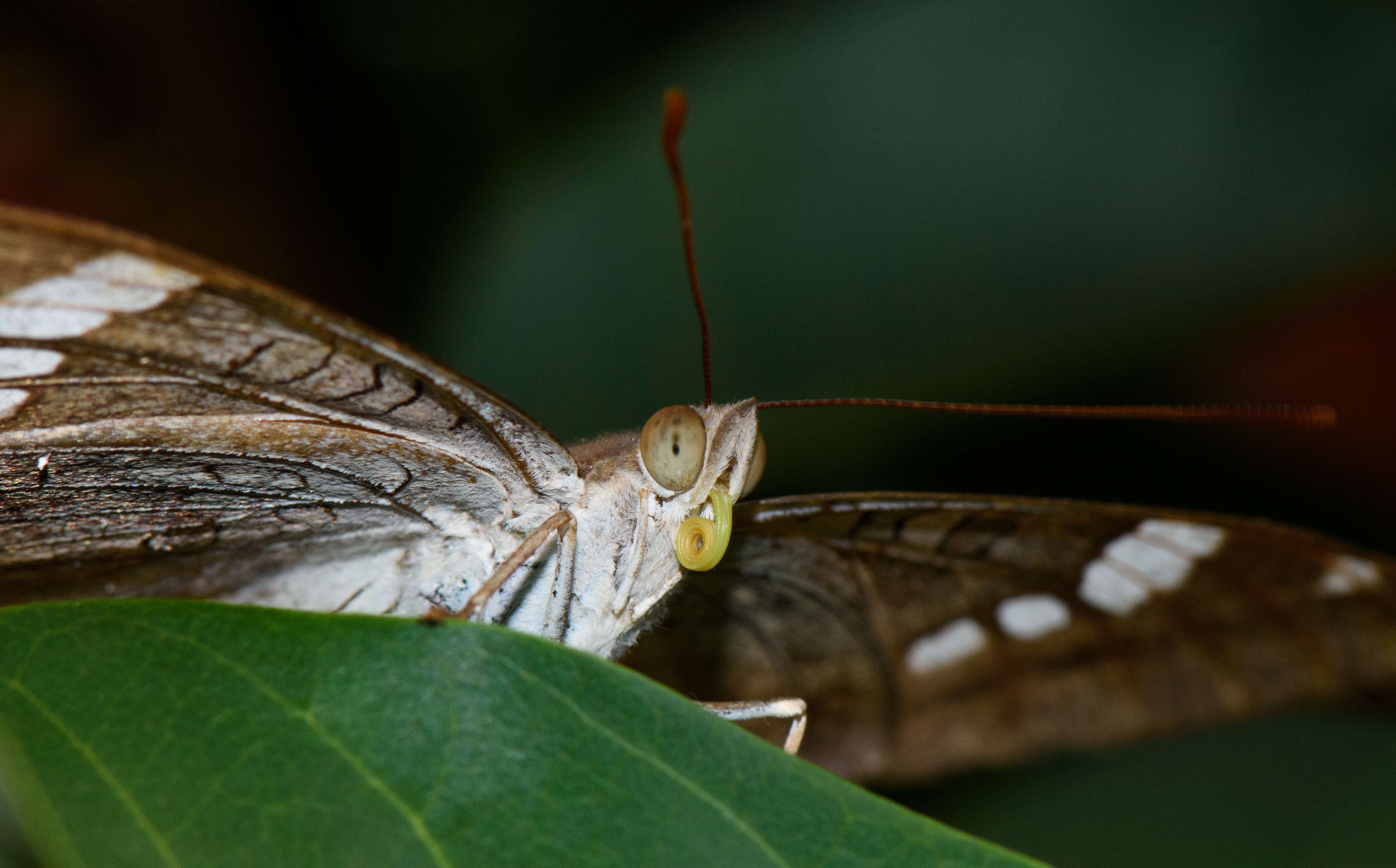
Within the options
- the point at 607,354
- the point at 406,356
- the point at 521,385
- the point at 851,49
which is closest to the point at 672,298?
the point at 607,354

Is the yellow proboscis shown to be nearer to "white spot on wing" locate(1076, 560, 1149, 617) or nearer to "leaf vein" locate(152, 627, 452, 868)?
"leaf vein" locate(152, 627, 452, 868)

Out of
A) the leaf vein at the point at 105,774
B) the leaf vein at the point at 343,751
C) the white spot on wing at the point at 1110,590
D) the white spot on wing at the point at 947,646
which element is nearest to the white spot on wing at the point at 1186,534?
the white spot on wing at the point at 1110,590

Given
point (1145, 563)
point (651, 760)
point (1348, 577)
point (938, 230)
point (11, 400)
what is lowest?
point (1348, 577)

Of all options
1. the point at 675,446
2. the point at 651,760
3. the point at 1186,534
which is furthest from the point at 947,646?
the point at 651,760

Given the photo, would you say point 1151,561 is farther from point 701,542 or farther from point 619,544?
point 619,544

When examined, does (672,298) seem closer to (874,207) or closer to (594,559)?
(874,207)

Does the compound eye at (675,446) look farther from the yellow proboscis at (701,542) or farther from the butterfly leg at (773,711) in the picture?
the butterfly leg at (773,711)

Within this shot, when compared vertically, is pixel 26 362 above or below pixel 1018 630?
above
